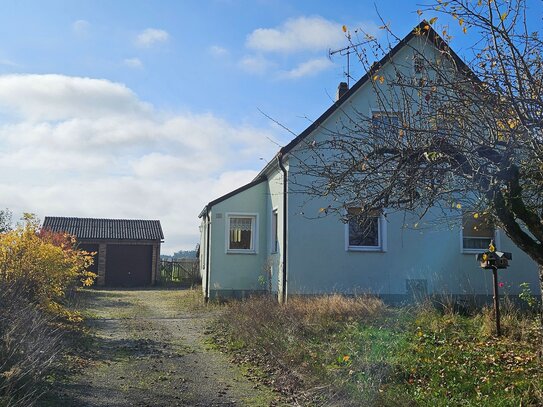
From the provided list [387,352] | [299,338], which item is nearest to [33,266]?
[299,338]

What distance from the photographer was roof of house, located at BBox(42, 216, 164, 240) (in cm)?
2955

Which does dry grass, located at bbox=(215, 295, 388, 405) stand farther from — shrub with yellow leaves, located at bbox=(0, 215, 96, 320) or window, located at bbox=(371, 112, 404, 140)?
shrub with yellow leaves, located at bbox=(0, 215, 96, 320)

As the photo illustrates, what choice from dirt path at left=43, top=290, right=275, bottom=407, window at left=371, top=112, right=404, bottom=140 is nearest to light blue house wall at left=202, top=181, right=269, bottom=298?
dirt path at left=43, top=290, right=275, bottom=407

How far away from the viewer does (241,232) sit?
17.9 meters

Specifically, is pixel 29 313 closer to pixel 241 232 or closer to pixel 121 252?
pixel 241 232

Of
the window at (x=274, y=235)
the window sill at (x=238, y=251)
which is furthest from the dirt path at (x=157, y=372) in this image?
the window sill at (x=238, y=251)

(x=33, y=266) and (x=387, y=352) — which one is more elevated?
(x=33, y=266)

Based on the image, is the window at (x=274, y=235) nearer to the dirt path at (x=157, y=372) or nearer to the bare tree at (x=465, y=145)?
the dirt path at (x=157, y=372)

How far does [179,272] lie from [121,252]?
11.5ft

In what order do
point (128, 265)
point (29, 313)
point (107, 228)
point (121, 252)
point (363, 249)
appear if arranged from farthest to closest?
point (107, 228), point (121, 252), point (128, 265), point (363, 249), point (29, 313)

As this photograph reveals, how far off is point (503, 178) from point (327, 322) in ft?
17.1

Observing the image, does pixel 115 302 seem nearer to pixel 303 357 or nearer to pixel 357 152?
pixel 303 357

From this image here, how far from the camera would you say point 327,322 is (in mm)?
9938

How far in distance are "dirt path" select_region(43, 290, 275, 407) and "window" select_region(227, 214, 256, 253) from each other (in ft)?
14.3
